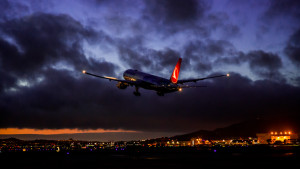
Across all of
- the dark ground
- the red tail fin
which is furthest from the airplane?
the dark ground

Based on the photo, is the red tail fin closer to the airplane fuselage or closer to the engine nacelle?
the airplane fuselage

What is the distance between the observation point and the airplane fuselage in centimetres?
7212

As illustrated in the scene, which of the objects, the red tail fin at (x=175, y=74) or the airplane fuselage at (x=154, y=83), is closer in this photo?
the airplane fuselage at (x=154, y=83)

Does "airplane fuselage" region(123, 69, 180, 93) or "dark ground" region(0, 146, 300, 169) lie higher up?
"airplane fuselage" region(123, 69, 180, 93)

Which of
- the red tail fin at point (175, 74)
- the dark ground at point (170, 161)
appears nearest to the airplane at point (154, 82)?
the red tail fin at point (175, 74)

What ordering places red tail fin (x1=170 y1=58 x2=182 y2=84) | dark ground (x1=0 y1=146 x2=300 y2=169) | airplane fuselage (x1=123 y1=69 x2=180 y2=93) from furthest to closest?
red tail fin (x1=170 y1=58 x2=182 y2=84) < airplane fuselage (x1=123 y1=69 x2=180 y2=93) < dark ground (x1=0 y1=146 x2=300 y2=169)

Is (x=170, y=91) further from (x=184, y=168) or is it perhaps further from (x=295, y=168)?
(x=295, y=168)

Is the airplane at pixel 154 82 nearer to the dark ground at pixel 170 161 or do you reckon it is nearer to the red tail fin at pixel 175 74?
the red tail fin at pixel 175 74

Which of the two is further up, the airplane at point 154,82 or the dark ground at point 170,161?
the airplane at point 154,82

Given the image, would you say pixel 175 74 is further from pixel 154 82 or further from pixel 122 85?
pixel 122 85

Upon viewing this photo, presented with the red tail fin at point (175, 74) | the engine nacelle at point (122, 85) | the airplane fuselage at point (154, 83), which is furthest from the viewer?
the engine nacelle at point (122, 85)

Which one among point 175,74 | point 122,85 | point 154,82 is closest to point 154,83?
point 154,82

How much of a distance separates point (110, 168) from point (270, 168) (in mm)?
19604

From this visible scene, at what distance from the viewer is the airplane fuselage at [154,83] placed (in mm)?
72125
